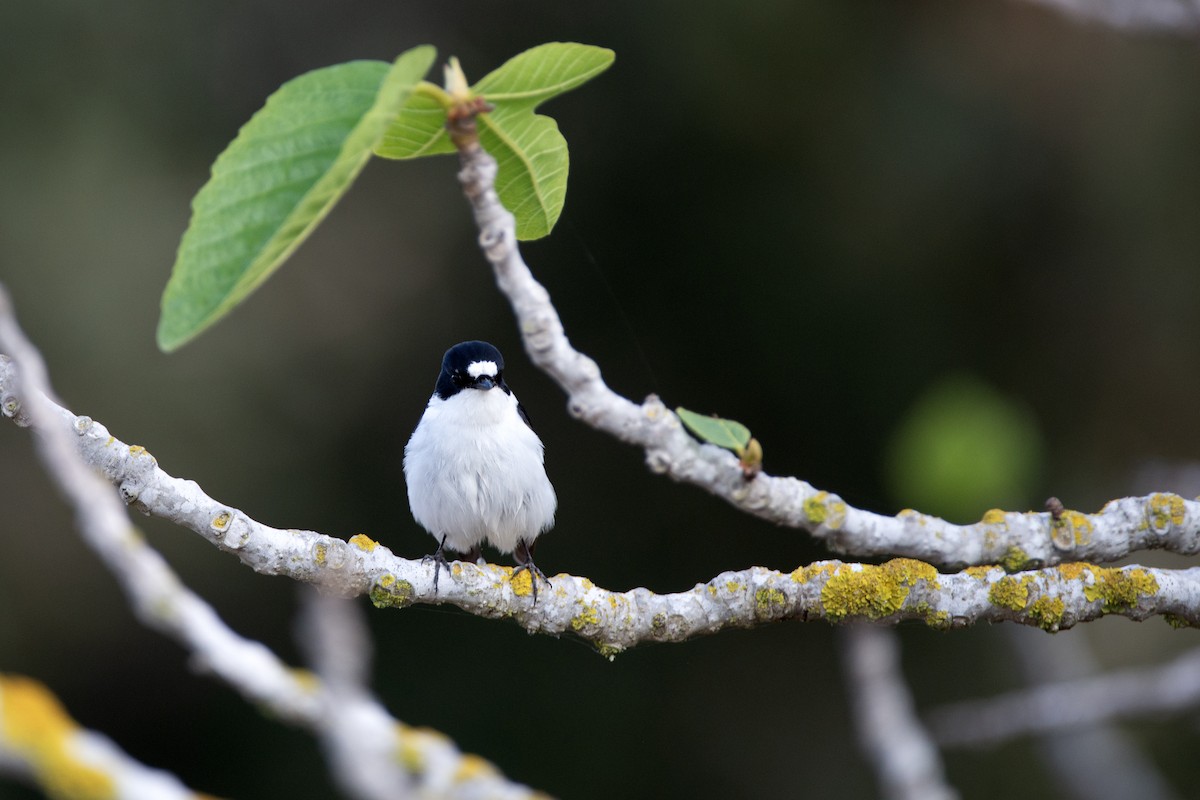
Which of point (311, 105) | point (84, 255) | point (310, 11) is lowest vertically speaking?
point (311, 105)

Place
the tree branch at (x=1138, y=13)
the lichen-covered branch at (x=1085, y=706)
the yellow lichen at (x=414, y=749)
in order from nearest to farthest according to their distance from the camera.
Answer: the yellow lichen at (x=414, y=749), the tree branch at (x=1138, y=13), the lichen-covered branch at (x=1085, y=706)

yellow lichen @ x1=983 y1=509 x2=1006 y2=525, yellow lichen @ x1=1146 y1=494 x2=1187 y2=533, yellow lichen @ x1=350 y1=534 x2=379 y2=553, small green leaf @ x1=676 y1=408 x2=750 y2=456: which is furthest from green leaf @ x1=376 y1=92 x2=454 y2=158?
yellow lichen @ x1=1146 y1=494 x2=1187 y2=533

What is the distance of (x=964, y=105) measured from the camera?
195 inches

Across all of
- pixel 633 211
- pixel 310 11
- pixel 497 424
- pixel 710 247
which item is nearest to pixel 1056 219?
pixel 710 247

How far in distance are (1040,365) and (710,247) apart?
160cm

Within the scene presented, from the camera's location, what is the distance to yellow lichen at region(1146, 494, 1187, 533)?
2346 millimetres

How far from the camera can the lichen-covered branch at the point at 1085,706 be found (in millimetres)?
2635

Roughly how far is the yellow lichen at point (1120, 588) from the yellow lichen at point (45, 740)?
6.48 feet

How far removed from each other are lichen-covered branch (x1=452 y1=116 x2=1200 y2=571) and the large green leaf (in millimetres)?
70

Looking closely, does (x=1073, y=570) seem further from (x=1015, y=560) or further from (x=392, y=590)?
(x=392, y=590)

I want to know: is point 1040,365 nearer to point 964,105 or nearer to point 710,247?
point 964,105

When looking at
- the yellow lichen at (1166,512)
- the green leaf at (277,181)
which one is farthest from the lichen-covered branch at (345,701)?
the yellow lichen at (1166,512)

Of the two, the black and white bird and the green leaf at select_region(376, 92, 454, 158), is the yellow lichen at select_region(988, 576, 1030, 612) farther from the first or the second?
the black and white bird

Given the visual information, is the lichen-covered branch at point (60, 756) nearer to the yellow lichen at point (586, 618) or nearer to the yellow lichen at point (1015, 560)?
the yellow lichen at point (586, 618)
